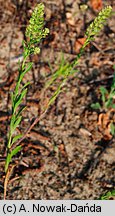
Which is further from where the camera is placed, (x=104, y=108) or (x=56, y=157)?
(x=104, y=108)

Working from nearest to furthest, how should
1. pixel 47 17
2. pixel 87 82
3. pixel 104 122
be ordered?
pixel 104 122 < pixel 87 82 < pixel 47 17

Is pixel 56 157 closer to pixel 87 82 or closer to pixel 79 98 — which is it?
pixel 79 98

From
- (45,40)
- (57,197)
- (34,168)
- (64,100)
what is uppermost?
(45,40)

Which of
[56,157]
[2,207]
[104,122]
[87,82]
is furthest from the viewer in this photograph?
[87,82]

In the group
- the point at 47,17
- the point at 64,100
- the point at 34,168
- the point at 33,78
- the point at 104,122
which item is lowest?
the point at 34,168

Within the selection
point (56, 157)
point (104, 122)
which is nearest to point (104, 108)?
point (104, 122)

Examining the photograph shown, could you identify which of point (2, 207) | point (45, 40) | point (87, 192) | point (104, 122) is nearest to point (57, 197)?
point (87, 192)

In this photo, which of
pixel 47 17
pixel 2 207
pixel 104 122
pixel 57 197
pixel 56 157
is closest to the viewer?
pixel 2 207

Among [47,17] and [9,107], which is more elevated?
[47,17]

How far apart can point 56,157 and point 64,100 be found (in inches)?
16.4

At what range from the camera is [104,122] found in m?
2.31

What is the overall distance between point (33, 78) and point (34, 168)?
640 mm

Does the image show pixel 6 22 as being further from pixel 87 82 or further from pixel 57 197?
pixel 57 197

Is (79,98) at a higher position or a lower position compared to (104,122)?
higher
